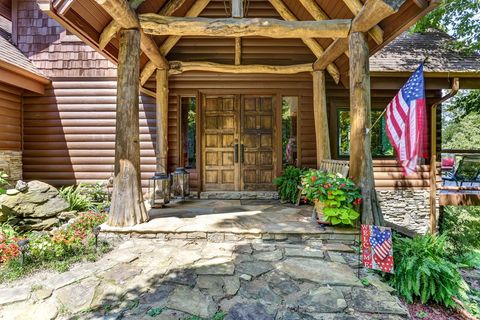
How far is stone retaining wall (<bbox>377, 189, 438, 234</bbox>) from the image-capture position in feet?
21.3

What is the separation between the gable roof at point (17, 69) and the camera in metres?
5.16

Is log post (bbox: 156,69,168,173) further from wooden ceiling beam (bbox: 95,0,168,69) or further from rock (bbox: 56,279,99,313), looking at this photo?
rock (bbox: 56,279,99,313)

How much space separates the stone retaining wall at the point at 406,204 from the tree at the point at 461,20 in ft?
12.1

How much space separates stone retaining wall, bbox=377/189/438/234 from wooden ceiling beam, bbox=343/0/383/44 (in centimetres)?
396

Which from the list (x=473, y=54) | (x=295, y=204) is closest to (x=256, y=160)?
(x=295, y=204)

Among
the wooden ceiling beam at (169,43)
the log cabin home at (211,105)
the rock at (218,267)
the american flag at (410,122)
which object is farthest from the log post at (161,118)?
the american flag at (410,122)

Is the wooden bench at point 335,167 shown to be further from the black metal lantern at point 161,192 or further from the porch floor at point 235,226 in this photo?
the black metal lantern at point 161,192

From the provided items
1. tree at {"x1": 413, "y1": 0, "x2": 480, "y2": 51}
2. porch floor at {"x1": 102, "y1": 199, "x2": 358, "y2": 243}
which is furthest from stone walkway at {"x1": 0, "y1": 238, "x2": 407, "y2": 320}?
tree at {"x1": 413, "y1": 0, "x2": 480, "y2": 51}

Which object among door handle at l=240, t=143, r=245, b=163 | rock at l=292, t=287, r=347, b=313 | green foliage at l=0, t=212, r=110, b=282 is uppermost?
door handle at l=240, t=143, r=245, b=163

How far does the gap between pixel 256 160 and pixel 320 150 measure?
4.89ft

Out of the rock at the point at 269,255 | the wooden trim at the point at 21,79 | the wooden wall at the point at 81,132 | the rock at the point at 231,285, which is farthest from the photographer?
the wooden wall at the point at 81,132

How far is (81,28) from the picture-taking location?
359 centimetres

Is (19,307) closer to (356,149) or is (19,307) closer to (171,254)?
(171,254)

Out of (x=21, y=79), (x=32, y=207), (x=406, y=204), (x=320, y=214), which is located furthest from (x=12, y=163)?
(x=406, y=204)
